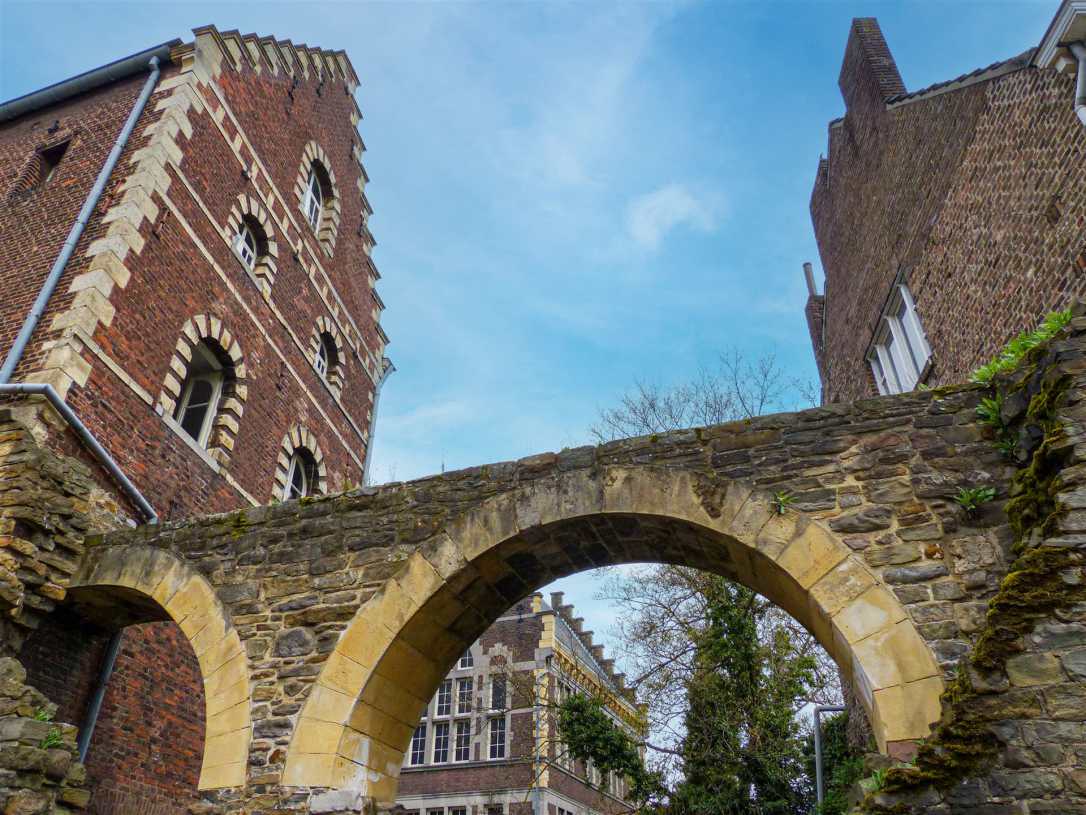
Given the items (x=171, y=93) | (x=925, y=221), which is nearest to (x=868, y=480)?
(x=925, y=221)

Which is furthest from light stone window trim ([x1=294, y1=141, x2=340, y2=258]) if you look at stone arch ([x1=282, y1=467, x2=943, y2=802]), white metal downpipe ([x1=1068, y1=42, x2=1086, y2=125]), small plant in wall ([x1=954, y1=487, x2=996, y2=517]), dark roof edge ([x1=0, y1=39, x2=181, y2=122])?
small plant in wall ([x1=954, y1=487, x2=996, y2=517])

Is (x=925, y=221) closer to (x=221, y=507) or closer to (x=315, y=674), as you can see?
(x=315, y=674)

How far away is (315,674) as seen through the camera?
6074mm

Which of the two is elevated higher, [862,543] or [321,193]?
[321,193]

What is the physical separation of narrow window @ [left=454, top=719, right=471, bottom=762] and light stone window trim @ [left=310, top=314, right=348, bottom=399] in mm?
13780

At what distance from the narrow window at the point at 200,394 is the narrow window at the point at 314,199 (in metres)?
4.59

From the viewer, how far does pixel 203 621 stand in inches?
261

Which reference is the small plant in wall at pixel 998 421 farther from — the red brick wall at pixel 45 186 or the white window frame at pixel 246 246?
the white window frame at pixel 246 246

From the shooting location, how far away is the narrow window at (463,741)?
24078 millimetres

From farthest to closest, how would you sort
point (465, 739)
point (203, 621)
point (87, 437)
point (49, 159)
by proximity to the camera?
point (465, 739)
point (49, 159)
point (87, 437)
point (203, 621)

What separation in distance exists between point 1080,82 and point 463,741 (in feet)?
75.3

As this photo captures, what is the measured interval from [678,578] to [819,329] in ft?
20.3

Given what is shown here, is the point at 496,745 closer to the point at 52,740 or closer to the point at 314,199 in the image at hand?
the point at 314,199

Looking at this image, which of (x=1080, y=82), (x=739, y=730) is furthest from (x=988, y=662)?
(x=739, y=730)
